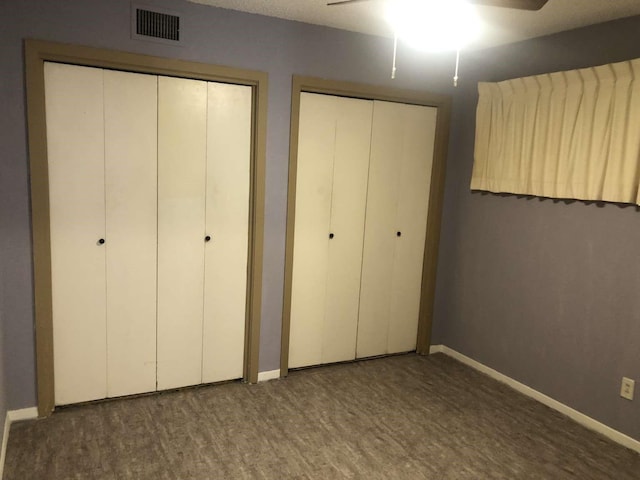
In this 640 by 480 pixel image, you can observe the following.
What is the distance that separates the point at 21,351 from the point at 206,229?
117 cm

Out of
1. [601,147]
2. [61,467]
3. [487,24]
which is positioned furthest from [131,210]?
[601,147]

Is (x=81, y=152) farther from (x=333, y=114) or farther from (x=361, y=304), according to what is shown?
(x=361, y=304)

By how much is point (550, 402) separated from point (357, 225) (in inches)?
66.3

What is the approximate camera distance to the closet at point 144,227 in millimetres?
2629

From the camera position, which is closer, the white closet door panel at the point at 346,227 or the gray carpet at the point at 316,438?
the gray carpet at the point at 316,438

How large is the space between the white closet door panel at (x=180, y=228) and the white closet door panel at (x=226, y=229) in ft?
0.16

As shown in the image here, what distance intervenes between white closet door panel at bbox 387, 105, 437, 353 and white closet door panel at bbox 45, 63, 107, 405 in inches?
79.2

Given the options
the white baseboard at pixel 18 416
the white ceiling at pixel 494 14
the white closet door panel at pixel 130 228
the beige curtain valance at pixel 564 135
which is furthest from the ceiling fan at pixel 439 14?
the white baseboard at pixel 18 416

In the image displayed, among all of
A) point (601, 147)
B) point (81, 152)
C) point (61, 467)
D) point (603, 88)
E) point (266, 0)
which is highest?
point (266, 0)

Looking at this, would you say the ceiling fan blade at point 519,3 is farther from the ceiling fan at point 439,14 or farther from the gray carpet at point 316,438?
the gray carpet at point 316,438

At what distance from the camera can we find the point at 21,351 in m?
2.62

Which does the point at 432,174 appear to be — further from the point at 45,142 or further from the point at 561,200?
the point at 45,142

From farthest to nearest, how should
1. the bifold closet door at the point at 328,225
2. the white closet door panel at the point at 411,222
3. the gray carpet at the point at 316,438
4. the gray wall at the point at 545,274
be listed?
the white closet door panel at the point at 411,222 < the bifold closet door at the point at 328,225 < the gray wall at the point at 545,274 < the gray carpet at the point at 316,438

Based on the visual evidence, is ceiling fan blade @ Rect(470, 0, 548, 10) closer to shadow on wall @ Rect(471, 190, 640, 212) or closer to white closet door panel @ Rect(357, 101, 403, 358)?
shadow on wall @ Rect(471, 190, 640, 212)
